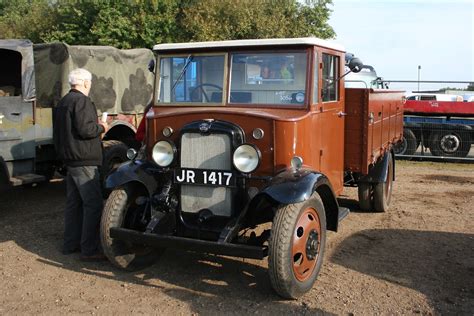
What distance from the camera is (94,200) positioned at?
529cm

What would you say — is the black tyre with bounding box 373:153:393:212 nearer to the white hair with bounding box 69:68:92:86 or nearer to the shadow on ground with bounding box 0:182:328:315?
the shadow on ground with bounding box 0:182:328:315

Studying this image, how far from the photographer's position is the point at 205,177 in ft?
14.9

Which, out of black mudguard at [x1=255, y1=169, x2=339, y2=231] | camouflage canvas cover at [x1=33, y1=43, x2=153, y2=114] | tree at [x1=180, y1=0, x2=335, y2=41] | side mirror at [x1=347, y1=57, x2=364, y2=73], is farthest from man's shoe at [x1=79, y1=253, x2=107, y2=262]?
tree at [x1=180, y1=0, x2=335, y2=41]

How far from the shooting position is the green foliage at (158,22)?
1614 cm

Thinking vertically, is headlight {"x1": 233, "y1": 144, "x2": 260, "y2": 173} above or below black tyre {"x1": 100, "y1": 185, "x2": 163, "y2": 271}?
above

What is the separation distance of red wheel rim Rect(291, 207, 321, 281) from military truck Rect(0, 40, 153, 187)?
4.07 meters

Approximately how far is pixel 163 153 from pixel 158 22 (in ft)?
41.2

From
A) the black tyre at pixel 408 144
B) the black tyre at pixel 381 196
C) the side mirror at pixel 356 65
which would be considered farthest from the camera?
the black tyre at pixel 408 144

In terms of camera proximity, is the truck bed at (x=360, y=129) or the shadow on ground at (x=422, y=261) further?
the truck bed at (x=360, y=129)

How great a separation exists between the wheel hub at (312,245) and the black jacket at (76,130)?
2.31 meters

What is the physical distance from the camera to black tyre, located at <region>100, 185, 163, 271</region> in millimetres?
4695

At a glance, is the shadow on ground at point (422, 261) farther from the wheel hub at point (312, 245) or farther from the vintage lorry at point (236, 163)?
the wheel hub at point (312, 245)

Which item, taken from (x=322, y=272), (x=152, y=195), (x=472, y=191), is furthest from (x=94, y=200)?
(x=472, y=191)

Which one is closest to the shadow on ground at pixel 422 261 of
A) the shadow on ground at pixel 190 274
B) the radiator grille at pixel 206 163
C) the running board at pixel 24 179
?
the shadow on ground at pixel 190 274
